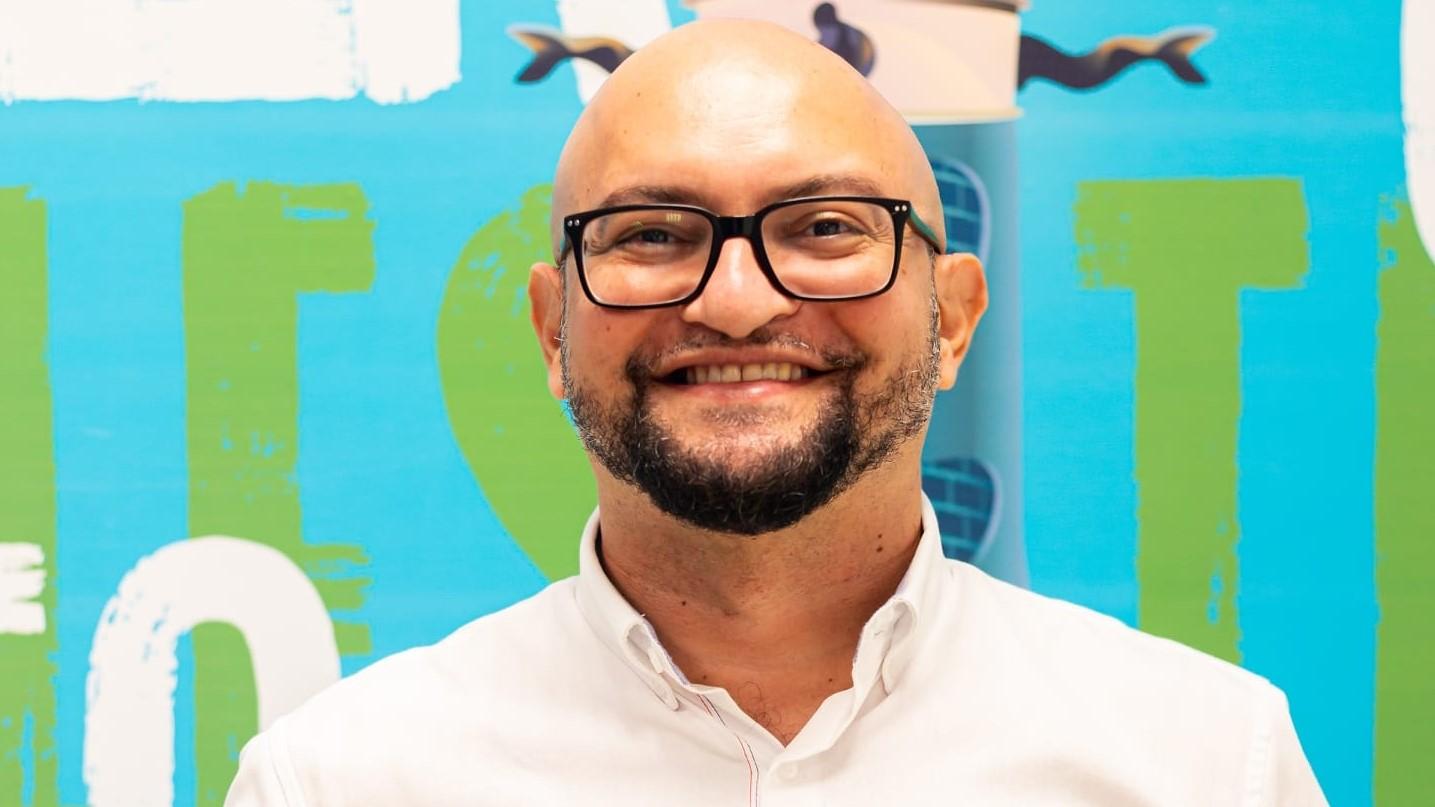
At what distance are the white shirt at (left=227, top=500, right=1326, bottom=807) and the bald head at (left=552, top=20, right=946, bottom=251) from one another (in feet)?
1.31

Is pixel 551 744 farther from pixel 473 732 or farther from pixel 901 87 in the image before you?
pixel 901 87

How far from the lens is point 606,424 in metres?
1.25

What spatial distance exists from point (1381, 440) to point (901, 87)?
33.3 inches

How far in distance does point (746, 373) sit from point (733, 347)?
0.03 m

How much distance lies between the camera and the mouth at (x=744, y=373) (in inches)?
47.6

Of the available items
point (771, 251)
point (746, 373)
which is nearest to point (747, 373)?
point (746, 373)

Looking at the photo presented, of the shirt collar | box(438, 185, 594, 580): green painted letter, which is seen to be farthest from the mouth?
box(438, 185, 594, 580): green painted letter

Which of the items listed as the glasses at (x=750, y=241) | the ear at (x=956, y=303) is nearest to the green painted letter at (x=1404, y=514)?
the ear at (x=956, y=303)

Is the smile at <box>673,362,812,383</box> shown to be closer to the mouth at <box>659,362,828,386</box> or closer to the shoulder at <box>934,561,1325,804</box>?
the mouth at <box>659,362,828,386</box>

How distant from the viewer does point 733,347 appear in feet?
3.91

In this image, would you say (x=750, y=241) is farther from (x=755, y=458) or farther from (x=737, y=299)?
(x=755, y=458)

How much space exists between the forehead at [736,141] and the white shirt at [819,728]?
1.33 feet

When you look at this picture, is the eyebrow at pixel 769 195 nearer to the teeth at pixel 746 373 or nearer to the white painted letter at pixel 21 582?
the teeth at pixel 746 373

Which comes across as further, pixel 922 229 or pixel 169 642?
pixel 169 642
